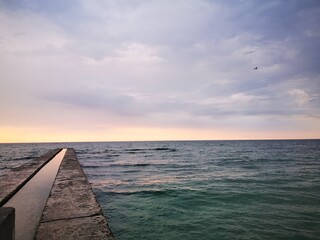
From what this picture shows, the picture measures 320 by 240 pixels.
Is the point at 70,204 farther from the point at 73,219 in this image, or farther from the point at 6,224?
the point at 6,224

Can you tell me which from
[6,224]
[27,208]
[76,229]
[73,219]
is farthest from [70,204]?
[6,224]

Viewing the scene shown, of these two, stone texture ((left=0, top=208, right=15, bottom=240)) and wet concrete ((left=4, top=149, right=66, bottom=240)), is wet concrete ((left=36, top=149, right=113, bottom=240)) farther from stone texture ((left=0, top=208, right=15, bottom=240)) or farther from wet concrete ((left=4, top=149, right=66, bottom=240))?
stone texture ((left=0, top=208, right=15, bottom=240))

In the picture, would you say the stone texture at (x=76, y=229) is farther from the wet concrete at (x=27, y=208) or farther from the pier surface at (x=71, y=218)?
the wet concrete at (x=27, y=208)

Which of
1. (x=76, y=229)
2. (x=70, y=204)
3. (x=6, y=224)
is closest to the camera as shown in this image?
(x=6, y=224)

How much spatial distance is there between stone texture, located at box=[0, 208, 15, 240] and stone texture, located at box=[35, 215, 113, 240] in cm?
86

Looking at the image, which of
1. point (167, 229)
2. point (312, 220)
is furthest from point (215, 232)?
point (312, 220)

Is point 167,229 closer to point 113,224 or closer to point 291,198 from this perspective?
point 113,224

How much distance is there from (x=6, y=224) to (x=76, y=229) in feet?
4.42

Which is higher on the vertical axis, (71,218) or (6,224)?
(6,224)

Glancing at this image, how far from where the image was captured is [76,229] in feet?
11.5

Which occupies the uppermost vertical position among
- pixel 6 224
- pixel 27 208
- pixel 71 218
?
pixel 6 224

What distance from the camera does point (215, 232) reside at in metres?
5.19

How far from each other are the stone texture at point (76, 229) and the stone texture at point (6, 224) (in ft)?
2.82

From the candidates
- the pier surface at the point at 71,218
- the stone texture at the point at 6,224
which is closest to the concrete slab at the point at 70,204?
the pier surface at the point at 71,218
